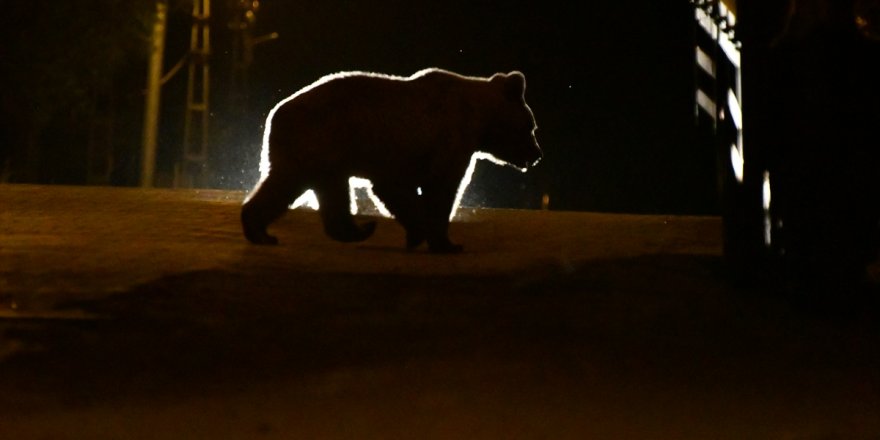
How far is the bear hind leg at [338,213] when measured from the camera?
13438mm

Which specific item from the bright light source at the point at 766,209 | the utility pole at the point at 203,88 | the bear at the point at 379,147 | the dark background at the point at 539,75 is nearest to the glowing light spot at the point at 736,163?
the bright light source at the point at 766,209

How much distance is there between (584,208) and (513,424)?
3526 cm

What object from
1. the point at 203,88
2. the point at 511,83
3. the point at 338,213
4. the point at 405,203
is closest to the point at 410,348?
the point at 405,203

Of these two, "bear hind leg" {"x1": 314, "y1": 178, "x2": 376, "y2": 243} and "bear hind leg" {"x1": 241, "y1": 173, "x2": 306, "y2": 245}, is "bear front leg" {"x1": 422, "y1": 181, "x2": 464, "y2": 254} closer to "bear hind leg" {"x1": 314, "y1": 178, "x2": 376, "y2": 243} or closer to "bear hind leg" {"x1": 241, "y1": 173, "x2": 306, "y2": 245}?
"bear hind leg" {"x1": 314, "y1": 178, "x2": 376, "y2": 243}

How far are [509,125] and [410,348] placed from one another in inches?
231

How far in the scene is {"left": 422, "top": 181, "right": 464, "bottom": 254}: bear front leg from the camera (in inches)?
535

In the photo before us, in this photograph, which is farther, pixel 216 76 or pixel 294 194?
pixel 216 76

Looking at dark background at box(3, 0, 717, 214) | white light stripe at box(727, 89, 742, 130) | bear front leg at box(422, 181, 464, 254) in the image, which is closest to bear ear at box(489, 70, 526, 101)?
bear front leg at box(422, 181, 464, 254)

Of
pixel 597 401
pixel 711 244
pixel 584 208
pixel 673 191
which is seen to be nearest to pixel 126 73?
pixel 584 208

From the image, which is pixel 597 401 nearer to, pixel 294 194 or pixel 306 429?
pixel 306 429

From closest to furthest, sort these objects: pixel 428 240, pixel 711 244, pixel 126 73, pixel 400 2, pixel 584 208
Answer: pixel 428 240, pixel 711 244, pixel 126 73, pixel 584 208, pixel 400 2

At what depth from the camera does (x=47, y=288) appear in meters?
10.6

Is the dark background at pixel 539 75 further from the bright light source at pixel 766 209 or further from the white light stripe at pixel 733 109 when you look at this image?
the bright light source at pixel 766 209

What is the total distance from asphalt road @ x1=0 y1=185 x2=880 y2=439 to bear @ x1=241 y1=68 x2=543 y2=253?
1.47ft
